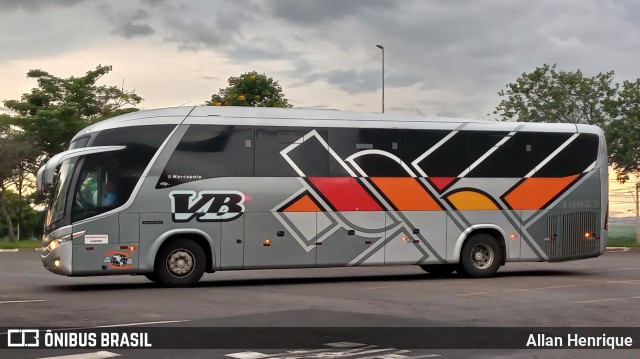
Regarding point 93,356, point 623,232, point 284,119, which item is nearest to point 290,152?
point 284,119

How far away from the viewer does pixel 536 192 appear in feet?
68.4

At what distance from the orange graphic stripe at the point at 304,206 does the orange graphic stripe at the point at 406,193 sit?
4.85ft

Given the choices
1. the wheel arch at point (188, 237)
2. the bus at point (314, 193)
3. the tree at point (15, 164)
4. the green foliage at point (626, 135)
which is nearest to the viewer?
the bus at point (314, 193)

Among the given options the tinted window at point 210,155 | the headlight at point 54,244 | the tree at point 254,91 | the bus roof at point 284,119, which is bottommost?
the headlight at point 54,244

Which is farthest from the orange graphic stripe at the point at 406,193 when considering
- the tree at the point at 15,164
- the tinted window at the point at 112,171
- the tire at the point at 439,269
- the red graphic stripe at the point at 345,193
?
the tree at the point at 15,164

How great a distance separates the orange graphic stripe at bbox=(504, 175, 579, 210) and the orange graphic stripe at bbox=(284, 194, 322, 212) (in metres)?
4.65

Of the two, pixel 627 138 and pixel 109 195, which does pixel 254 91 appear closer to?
pixel 627 138

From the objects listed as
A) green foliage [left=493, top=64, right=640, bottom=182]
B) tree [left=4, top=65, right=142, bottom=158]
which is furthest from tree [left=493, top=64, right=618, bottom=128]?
tree [left=4, top=65, right=142, bottom=158]

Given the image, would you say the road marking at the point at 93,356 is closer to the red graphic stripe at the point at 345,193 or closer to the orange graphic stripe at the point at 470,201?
the red graphic stripe at the point at 345,193

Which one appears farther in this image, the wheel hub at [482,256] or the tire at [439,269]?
the tire at [439,269]

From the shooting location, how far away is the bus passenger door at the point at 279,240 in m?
18.2

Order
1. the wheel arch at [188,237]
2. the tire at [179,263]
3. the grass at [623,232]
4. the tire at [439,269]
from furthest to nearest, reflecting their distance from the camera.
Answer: the grass at [623,232]
the tire at [439,269]
the tire at [179,263]
the wheel arch at [188,237]

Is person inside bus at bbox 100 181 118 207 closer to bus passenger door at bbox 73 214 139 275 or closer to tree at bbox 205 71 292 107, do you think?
bus passenger door at bbox 73 214 139 275

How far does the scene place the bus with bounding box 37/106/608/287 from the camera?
17344 mm
